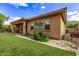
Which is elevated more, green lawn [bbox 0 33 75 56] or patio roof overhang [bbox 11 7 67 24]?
patio roof overhang [bbox 11 7 67 24]

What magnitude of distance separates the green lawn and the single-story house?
28 centimetres

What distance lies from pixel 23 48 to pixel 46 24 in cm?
84

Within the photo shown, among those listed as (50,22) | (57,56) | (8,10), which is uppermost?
(8,10)

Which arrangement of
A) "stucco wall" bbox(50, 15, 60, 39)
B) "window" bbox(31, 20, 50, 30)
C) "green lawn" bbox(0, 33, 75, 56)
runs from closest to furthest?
"green lawn" bbox(0, 33, 75, 56) → "stucco wall" bbox(50, 15, 60, 39) → "window" bbox(31, 20, 50, 30)

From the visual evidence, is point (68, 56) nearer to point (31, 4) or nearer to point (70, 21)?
point (70, 21)

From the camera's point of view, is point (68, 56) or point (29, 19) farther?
point (29, 19)

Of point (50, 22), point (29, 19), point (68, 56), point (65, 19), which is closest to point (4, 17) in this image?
point (29, 19)

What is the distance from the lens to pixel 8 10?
4.77 m

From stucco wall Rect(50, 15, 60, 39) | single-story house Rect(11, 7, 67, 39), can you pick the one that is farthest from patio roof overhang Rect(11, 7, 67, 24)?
stucco wall Rect(50, 15, 60, 39)

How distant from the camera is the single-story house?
4.70m

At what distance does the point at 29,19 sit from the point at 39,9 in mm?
366

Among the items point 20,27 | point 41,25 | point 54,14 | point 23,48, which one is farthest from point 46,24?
point 23,48

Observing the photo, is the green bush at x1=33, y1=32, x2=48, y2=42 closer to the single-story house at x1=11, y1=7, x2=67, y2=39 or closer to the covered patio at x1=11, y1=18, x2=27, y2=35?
the single-story house at x1=11, y1=7, x2=67, y2=39

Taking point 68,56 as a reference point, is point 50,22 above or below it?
above
